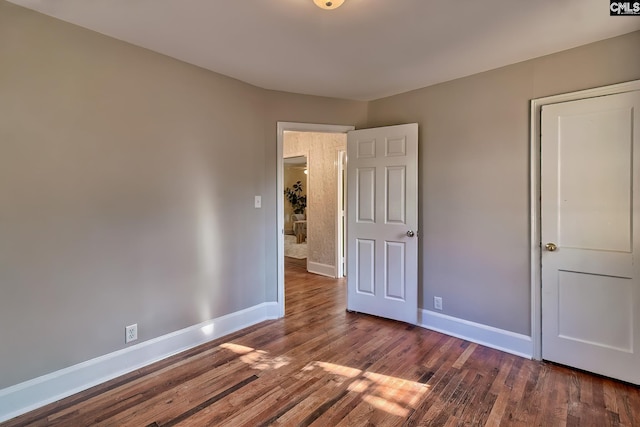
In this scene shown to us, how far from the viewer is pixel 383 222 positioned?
3287 millimetres

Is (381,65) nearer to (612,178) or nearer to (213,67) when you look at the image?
(213,67)

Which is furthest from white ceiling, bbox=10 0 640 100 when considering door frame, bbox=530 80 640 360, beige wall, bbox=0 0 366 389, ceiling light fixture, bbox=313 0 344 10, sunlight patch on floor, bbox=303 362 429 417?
sunlight patch on floor, bbox=303 362 429 417

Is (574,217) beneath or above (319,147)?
beneath

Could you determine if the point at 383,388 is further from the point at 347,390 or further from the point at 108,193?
the point at 108,193

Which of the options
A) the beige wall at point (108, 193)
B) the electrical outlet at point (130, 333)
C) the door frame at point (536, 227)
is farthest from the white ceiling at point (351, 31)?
the electrical outlet at point (130, 333)

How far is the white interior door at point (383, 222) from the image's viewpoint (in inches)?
123

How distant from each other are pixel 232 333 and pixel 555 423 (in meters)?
2.47

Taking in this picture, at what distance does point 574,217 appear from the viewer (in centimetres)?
231

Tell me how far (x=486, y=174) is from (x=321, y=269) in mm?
3225

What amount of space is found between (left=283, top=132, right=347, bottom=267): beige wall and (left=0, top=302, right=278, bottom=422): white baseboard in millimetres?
2351

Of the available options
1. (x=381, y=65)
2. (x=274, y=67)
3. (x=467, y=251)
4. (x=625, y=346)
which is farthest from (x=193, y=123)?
(x=625, y=346)

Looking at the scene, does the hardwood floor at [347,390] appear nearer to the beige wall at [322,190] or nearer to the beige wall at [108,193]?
the beige wall at [108,193]

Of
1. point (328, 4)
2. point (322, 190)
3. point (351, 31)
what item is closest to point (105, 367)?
point (328, 4)

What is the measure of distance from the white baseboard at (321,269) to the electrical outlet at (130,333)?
3187 mm
